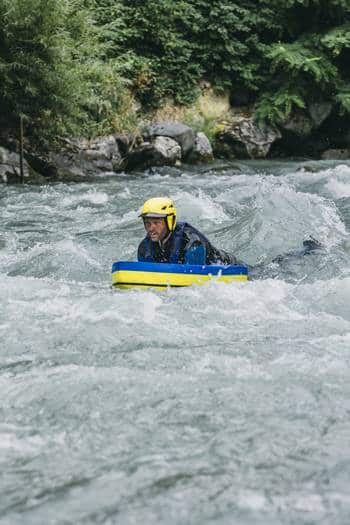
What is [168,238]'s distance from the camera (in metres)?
6.33

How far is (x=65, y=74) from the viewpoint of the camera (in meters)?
13.1

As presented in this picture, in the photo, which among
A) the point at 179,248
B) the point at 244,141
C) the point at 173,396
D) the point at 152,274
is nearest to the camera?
the point at 173,396

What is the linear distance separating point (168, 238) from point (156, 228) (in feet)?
0.74

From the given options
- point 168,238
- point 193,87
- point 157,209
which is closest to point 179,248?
point 168,238

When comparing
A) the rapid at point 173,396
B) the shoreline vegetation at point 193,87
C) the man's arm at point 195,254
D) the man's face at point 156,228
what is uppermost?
the shoreline vegetation at point 193,87

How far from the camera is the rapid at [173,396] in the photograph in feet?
8.93

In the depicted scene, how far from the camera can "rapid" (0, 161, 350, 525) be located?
272cm

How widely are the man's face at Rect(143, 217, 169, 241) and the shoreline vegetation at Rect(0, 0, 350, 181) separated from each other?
26.1ft

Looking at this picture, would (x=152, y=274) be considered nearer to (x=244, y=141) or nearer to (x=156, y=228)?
(x=156, y=228)

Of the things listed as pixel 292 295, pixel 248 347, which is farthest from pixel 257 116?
pixel 248 347

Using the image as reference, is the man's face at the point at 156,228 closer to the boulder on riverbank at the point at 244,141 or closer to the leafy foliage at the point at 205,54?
the leafy foliage at the point at 205,54

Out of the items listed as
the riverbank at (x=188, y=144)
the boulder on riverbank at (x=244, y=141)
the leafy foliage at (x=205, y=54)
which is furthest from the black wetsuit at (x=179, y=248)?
the boulder on riverbank at (x=244, y=141)

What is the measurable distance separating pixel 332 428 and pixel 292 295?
8.72 feet

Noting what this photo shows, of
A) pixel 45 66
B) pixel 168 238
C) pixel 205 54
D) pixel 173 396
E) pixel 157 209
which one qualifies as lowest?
pixel 173 396
